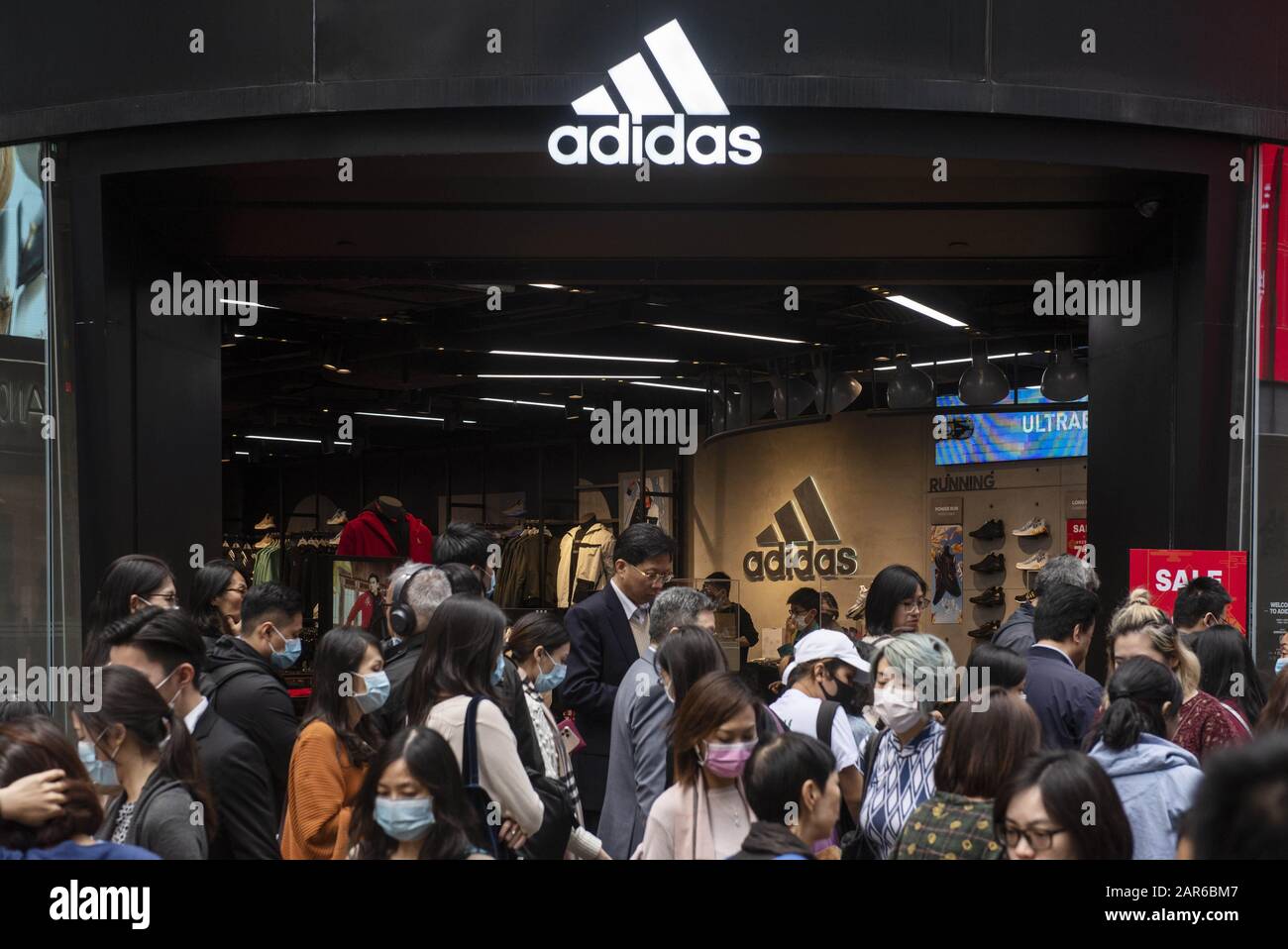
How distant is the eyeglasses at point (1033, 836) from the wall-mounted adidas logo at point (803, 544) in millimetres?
10134

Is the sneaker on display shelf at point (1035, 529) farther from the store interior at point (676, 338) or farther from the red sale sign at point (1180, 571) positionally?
the red sale sign at point (1180, 571)

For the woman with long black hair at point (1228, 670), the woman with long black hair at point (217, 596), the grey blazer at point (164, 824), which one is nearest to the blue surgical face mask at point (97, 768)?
the grey blazer at point (164, 824)

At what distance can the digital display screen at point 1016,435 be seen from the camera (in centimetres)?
1184

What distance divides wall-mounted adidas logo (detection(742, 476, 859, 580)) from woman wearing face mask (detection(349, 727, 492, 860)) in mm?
10031

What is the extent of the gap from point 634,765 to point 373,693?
2.83 feet

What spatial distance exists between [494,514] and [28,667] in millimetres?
13469

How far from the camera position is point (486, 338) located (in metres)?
11.5

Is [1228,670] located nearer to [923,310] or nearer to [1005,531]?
[923,310]

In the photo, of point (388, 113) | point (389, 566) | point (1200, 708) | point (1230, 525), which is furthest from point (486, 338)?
point (1200, 708)

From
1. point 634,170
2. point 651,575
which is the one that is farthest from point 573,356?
point 651,575

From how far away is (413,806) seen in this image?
9.62 ft

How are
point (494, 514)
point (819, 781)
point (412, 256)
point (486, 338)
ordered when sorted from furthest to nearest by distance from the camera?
point (494, 514) → point (486, 338) → point (412, 256) → point (819, 781)
